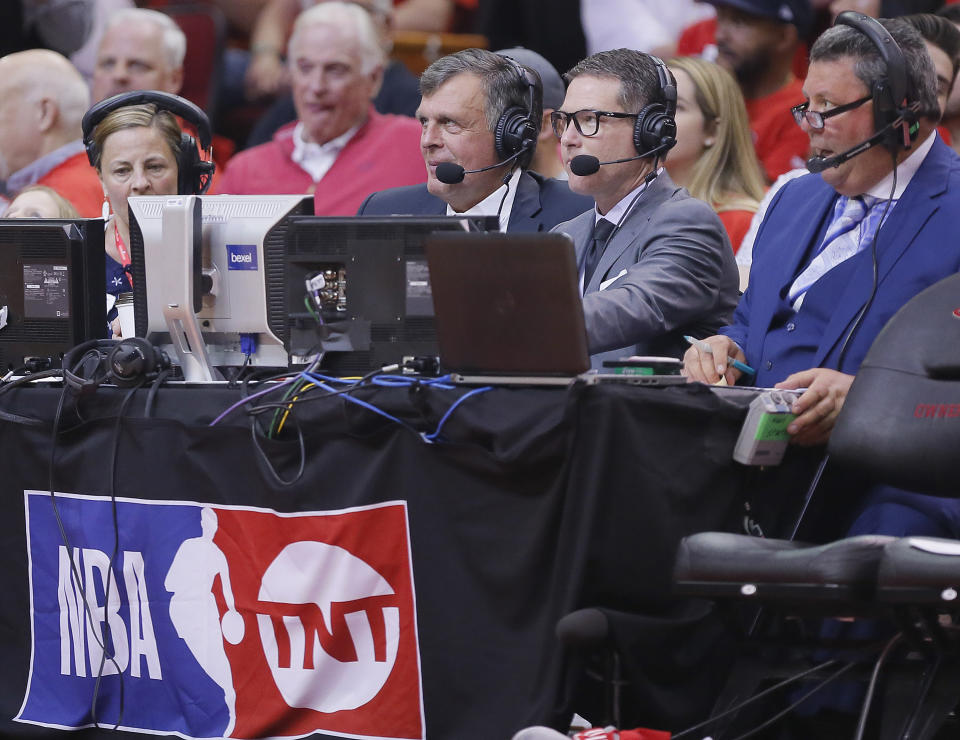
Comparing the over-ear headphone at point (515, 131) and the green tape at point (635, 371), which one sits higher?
the over-ear headphone at point (515, 131)

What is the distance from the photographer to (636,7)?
20.6ft

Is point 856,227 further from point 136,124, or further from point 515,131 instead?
point 136,124

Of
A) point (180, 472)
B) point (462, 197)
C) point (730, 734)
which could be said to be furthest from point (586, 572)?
point (462, 197)

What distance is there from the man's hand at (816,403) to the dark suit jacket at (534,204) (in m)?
1.29

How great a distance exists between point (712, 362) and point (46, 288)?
1.49 metres

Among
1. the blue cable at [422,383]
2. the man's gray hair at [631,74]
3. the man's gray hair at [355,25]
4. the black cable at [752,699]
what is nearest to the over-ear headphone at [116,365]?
the blue cable at [422,383]

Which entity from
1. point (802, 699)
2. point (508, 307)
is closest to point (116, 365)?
point (508, 307)

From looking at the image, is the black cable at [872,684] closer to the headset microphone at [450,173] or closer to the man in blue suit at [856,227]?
the man in blue suit at [856,227]

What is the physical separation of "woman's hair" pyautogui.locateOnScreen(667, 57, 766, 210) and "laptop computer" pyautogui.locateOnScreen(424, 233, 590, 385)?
2.00 meters

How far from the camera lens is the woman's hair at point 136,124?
4.22m

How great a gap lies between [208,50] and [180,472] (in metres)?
3.82

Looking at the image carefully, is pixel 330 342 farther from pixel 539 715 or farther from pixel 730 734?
pixel 730 734

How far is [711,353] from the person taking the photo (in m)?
3.13

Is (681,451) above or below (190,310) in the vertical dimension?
below
